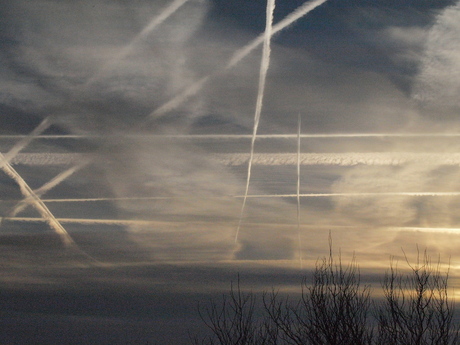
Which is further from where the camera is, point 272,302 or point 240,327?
point 240,327

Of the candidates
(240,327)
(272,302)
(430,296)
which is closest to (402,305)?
(430,296)

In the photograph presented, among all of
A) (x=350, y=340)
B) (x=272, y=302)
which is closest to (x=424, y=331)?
(x=350, y=340)

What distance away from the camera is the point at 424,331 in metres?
16.0

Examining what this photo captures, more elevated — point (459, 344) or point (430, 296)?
point (430, 296)

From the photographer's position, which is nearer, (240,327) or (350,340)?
(350,340)

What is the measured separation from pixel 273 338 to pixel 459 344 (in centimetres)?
565

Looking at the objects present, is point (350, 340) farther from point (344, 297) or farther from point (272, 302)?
point (272, 302)

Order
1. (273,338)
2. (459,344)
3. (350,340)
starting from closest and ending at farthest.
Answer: (459,344), (350,340), (273,338)

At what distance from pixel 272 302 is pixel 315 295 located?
1.72 m

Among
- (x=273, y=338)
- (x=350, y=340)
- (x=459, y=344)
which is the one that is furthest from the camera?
(x=273, y=338)

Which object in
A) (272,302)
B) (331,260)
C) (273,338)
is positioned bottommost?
(273,338)

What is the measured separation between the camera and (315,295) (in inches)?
689

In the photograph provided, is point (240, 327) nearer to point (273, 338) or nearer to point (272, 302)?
point (273, 338)

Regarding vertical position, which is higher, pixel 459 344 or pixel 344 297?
pixel 344 297
